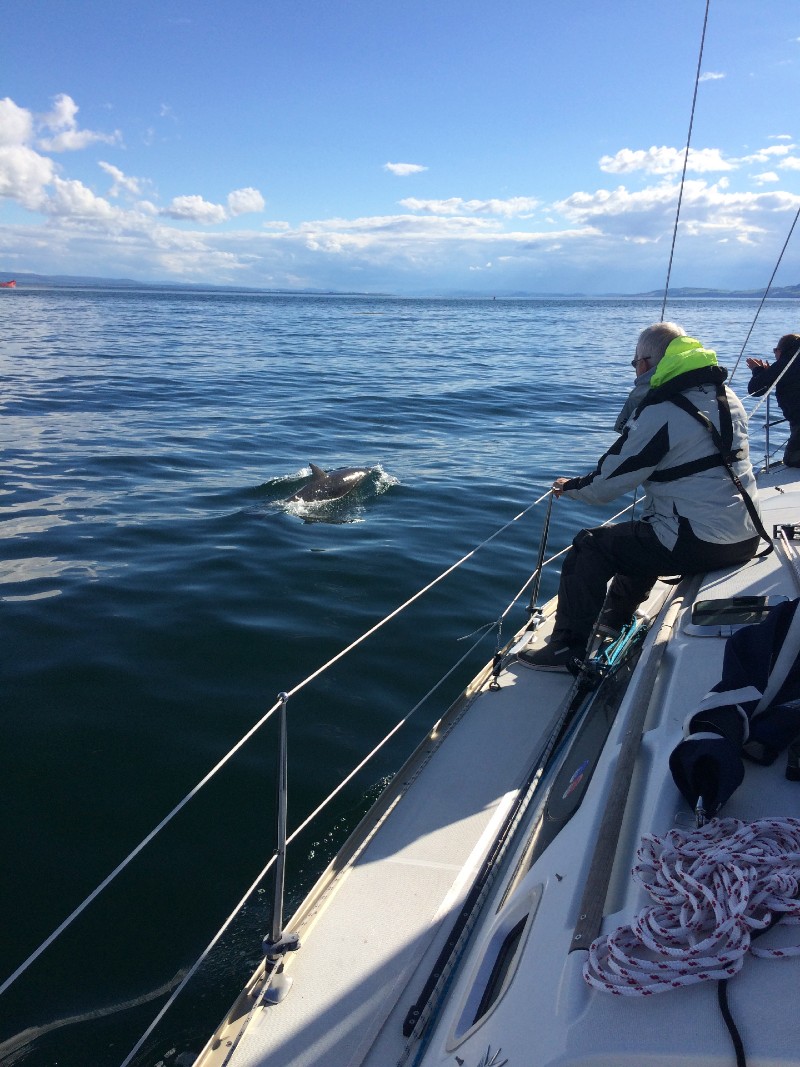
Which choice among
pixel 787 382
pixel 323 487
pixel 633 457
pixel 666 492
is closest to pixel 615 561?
pixel 666 492

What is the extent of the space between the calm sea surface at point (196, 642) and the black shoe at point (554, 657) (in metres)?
0.77

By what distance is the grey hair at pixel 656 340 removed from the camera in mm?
4992

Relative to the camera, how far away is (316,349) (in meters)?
35.2

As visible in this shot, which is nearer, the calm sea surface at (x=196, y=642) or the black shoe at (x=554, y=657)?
the calm sea surface at (x=196, y=642)

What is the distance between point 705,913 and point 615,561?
335 cm

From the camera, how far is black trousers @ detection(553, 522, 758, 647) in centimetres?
504

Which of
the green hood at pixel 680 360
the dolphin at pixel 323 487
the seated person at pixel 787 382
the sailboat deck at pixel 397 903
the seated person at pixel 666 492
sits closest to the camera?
the sailboat deck at pixel 397 903

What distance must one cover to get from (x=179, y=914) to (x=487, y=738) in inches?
74.5

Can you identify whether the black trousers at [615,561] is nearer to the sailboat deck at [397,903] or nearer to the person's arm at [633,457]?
the person's arm at [633,457]

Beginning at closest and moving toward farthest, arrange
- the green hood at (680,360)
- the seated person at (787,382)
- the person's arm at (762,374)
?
the green hood at (680,360) → the person's arm at (762,374) → the seated person at (787,382)

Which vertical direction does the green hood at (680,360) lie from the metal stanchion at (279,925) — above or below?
above

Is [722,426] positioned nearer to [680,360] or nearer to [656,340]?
[680,360]

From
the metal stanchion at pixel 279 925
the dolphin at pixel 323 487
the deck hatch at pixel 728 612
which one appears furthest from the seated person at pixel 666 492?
the dolphin at pixel 323 487

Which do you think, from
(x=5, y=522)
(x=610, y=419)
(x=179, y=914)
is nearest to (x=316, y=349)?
(x=610, y=419)
